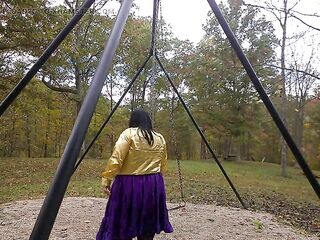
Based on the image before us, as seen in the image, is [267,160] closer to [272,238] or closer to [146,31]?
[146,31]

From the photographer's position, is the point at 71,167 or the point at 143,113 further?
the point at 143,113

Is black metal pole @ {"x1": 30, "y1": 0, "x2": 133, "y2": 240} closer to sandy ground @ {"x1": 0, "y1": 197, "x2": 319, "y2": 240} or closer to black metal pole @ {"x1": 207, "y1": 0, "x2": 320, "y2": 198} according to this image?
black metal pole @ {"x1": 207, "y1": 0, "x2": 320, "y2": 198}

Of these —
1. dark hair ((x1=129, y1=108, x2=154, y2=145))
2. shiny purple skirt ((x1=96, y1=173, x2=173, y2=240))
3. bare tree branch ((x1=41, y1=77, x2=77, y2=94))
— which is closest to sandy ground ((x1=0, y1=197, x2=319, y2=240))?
shiny purple skirt ((x1=96, y1=173, x2=173, y2=240))

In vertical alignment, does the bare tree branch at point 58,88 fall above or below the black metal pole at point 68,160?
above

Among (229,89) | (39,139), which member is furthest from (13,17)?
(39,139)

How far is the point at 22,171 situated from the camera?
38.9 feet

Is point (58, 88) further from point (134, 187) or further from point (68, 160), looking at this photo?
point (68, 160)

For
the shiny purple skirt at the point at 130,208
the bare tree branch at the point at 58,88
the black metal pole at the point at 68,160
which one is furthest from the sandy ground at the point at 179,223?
the bare tree branch at the point at 58,88

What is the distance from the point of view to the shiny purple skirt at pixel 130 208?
10.3ft

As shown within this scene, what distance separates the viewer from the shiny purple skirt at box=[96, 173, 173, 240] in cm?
314

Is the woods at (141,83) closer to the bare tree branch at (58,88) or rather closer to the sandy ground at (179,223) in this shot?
the bare tree branch at (58,88)

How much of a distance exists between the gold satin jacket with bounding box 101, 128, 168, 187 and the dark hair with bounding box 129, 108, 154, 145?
4cm

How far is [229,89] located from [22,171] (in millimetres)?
11747

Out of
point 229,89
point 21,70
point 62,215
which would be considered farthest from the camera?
point 229,89
